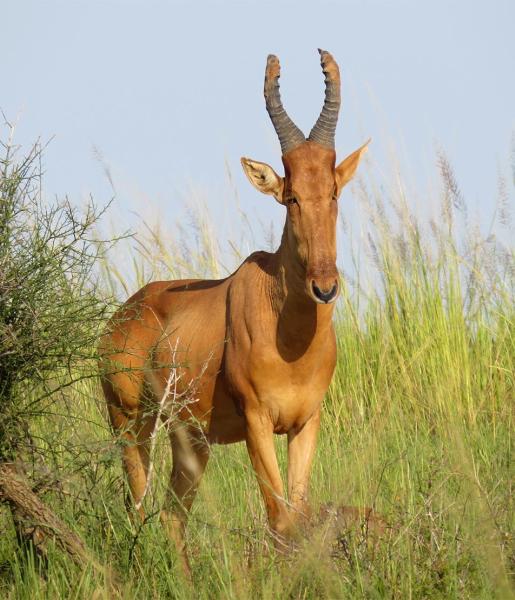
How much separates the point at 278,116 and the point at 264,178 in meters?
0.39

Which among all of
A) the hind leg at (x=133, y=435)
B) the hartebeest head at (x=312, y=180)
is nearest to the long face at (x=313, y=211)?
the hartebeest head at (x=312, y=180)

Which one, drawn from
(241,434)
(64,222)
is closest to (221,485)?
(241,434)

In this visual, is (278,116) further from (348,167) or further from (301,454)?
(301,454)

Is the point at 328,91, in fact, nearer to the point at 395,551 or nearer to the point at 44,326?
the point at 44,326

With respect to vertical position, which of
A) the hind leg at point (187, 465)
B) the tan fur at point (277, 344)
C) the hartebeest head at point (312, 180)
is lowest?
the hind leg at point (187, 465)

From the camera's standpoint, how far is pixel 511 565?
4.89 m

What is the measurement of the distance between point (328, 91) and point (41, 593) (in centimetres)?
350

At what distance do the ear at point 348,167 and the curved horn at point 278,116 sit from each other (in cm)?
28

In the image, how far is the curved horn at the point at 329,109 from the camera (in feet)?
23.0

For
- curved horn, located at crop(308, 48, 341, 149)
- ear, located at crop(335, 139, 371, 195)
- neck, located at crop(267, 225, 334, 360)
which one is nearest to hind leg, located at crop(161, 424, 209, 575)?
neck, located at crop(267, 225, 334, 360)

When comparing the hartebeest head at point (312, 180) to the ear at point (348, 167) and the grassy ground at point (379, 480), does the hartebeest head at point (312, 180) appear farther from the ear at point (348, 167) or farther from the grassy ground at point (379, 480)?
the grassy ground at point (379, 480)

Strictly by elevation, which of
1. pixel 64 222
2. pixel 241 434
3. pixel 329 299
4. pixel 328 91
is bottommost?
pixel 241 434

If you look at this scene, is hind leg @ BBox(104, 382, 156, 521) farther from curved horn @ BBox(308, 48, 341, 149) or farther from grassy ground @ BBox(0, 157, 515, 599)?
curved horn @ BBox(308, 48, 341, 149)

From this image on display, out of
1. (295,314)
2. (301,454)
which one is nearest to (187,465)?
(301,454)
